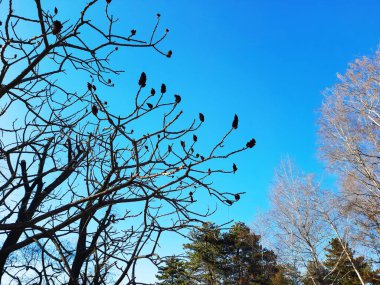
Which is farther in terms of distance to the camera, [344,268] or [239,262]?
[239,262]

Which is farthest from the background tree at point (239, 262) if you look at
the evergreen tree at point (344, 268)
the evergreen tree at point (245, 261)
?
the evergreen tree at point (344, 268)

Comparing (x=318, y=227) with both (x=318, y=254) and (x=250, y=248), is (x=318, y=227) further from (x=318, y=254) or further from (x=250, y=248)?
(x=250, y=248)

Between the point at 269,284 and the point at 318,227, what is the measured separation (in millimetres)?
10441

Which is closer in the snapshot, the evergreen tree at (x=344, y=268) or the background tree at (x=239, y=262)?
the evergreen tree at (x=344, y=268)

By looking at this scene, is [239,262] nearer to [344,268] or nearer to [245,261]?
[245,261]

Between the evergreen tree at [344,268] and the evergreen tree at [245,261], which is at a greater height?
the evergreen tree at [245,261]

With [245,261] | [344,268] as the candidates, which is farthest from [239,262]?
[344,268]

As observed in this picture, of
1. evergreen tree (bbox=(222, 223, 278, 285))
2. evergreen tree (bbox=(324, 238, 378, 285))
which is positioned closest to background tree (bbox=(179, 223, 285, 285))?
evergreen tree (bbox=(222, 223, 278, 285))

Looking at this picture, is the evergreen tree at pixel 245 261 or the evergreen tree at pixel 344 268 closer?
the evergreen tree at pixel 344 268

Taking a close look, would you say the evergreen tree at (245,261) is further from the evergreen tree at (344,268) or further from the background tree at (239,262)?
the evergreen tree at (344,268)

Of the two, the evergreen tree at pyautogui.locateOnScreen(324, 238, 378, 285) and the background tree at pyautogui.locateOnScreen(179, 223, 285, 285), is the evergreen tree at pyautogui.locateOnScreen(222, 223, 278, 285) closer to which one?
the background tree at pyautogui.locateOnScreen(179, 223, 285, 285)

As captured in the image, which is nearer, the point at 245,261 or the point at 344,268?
the point at 344,268

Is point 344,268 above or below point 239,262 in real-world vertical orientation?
below

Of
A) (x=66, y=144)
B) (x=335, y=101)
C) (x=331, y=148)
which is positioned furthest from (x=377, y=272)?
(x=66, y=144)
